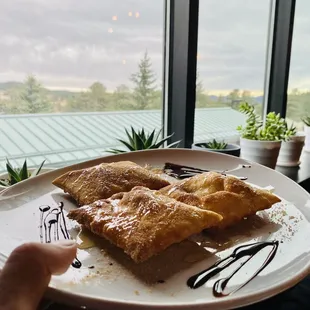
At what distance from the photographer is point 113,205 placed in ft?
1.66

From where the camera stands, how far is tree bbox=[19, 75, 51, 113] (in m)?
0.94

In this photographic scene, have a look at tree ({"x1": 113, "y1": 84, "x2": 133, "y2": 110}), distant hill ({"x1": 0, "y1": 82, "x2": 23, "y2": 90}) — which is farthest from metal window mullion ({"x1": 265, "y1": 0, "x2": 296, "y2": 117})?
distant hill ({"x1": 0, "y1": 82, "x2": 23, "y2": 90})

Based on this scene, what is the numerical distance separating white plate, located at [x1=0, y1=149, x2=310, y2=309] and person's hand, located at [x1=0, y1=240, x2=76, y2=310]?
0.09ft

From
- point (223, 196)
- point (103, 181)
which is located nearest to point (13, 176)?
point (103, 181)

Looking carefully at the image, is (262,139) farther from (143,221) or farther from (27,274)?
(27,274)

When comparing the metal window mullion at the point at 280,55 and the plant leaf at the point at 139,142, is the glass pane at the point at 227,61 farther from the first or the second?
the plant leaf at the point at 139,142

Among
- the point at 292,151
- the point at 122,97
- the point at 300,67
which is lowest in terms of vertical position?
the point at 292,151

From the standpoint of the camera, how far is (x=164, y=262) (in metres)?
0.42

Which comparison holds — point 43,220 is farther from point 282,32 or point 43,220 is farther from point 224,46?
point 282,32

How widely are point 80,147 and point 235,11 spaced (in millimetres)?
860

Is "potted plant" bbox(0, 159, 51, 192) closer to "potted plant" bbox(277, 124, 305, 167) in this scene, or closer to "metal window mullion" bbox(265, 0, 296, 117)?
"potted plant" bbox(277, 124, 305, 167)

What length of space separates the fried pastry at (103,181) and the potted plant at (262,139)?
61 cm

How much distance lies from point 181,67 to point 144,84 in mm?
146

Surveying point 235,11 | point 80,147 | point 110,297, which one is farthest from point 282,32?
point 110,297
